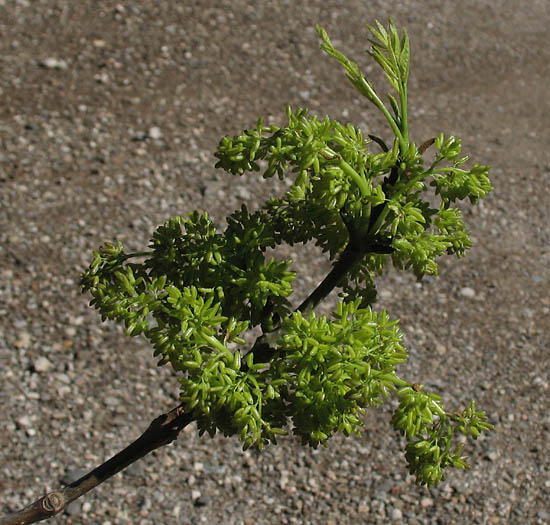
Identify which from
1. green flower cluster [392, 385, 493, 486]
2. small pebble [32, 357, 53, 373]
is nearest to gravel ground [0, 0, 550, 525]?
small pebble [32, 357, 53, 373]

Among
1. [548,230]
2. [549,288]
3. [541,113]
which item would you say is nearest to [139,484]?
[549,288]

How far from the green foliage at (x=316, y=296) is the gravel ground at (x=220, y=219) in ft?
4.17

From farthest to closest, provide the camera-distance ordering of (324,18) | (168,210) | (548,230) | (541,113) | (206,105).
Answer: (324,18)
(541,113)
(206,105)
(548,230)
(168,210)

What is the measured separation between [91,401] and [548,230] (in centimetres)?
226

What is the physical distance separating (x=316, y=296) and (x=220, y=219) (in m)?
2.09

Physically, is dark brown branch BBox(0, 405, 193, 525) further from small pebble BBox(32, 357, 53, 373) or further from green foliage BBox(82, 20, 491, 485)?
small pebble BBox(32, 357, 53, 373)

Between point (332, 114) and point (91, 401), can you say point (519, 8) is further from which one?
point (91, 401)

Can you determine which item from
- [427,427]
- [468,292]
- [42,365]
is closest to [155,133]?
[42,365]

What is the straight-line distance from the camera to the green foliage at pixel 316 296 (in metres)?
1.20

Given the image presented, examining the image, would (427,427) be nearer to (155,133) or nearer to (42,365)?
(42,365)

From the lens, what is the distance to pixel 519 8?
5391mm

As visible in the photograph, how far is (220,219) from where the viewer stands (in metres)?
3.46

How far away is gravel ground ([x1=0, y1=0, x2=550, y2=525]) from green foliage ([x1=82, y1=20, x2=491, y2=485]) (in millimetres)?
1270

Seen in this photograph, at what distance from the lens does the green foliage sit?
120 cm
